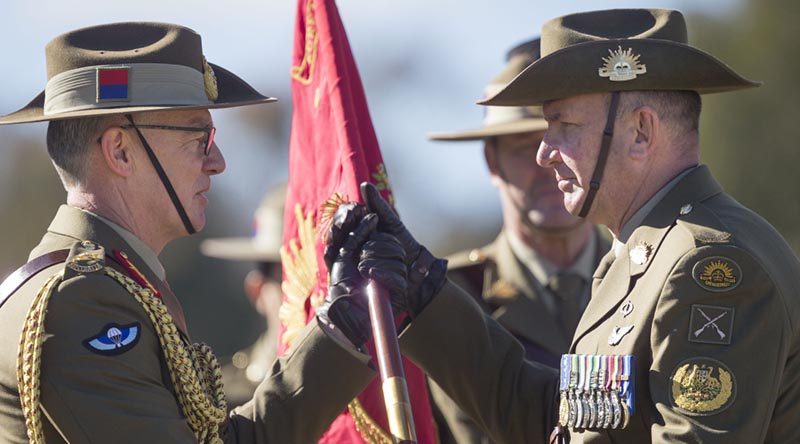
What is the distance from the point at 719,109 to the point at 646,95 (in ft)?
55.6

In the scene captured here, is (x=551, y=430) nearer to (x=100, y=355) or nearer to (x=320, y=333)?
(x=320, y=333)

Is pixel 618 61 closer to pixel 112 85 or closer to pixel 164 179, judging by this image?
pixel 164 179

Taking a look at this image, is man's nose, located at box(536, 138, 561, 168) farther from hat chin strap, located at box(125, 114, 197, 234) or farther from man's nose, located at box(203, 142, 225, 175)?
hat chin strap, located at box(125, 114, 197, 234)

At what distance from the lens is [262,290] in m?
11.2

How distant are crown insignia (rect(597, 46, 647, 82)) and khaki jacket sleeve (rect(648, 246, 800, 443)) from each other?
0.82 metres

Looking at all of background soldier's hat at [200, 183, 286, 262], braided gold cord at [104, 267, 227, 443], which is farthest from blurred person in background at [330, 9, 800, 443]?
background soldier's hat at [200, 183, 286, 262]

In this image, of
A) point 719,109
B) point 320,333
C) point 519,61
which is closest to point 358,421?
point 320,333

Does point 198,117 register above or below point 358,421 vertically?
above

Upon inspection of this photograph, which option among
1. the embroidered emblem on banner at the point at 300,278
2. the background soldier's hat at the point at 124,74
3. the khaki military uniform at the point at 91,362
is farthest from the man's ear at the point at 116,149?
the embroidered emblem on banner at the point at 300,278

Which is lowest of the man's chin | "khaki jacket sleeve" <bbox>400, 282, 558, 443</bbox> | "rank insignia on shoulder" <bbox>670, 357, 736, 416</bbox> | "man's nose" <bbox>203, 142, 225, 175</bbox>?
the man's chin

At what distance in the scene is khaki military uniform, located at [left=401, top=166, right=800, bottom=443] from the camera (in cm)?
479

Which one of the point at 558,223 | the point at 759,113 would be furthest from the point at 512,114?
the point at 759,113

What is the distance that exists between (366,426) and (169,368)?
1499mm

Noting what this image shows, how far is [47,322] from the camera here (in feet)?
15.5
